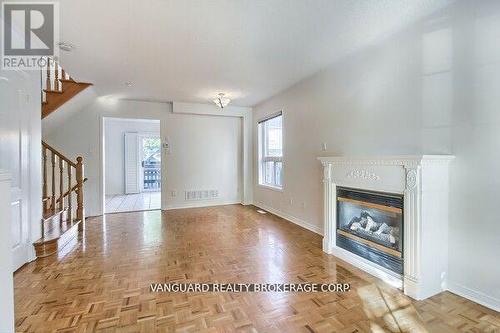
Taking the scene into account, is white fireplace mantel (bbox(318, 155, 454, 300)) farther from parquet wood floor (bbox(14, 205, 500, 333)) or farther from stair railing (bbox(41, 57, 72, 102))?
stair railing (bbox(41, 57, 72, 102))

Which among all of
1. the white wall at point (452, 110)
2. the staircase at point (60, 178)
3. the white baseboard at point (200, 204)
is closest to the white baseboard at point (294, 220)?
the white baseboard at point (200, 204)

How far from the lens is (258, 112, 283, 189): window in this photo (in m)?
5.38

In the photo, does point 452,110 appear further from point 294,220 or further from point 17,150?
point 17,150

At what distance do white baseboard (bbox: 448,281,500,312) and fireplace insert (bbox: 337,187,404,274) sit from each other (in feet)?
1.48

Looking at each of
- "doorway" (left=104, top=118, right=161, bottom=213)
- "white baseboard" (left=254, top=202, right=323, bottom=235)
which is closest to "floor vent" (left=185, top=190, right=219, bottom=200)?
"white baseboard" (left=254, top=202, right=323, bottom=235)

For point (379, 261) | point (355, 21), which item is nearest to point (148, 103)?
point (355, 21)

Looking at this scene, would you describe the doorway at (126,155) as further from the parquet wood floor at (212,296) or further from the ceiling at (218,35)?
the parquet wood floor at (212,296)

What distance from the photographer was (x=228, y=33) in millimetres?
2627

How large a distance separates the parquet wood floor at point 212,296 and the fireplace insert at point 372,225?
239mm

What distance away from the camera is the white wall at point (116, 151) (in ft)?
27.7

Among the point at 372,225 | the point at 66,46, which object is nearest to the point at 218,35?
the point at 66,46

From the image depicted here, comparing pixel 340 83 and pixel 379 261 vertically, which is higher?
pixel 340 83

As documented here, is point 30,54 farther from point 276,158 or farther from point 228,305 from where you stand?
point 276,158

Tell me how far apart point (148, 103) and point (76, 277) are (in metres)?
4.19
